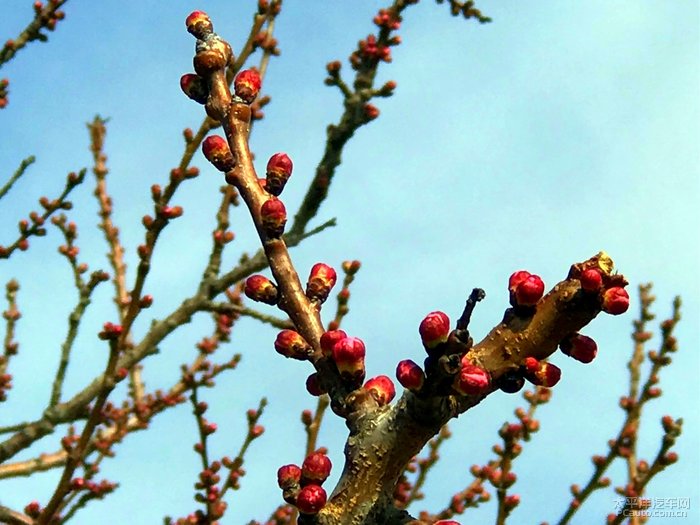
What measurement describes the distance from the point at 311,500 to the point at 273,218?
572 mm

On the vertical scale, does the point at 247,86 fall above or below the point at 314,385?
above

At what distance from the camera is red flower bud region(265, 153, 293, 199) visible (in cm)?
178

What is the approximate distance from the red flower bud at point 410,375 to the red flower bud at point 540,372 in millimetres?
195

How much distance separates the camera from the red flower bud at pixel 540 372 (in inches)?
54.1

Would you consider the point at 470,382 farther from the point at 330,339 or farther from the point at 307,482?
the point at 307,482

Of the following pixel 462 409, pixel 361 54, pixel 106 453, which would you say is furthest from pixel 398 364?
pixel 361 54


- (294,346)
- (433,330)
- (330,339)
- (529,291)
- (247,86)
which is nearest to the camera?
(433,330)

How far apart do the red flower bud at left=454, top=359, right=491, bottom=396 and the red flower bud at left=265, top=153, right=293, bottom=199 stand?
70cm

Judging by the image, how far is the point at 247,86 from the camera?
72.1 inches

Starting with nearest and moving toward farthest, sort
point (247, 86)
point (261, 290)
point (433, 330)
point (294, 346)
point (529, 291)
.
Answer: point (433, 330) < point (529, 291) < point (294, 346) < point (261, 290) < point (247, 86)

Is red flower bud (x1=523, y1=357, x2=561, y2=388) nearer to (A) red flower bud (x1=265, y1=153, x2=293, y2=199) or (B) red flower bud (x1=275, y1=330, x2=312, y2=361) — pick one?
(B) red flower bud (x1=275, y1=330, x2=312, y2=361)

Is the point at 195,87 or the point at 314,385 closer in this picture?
the point at 314,385

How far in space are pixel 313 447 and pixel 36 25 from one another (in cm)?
338

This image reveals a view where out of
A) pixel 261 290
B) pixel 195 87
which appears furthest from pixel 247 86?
pixel 261 290
